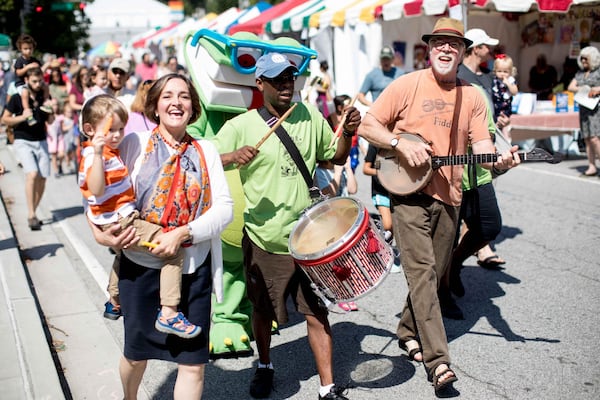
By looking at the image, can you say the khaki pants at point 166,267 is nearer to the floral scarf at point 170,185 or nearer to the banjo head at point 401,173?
the floral scarf at point 170,185

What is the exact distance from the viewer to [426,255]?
4242 millimetres

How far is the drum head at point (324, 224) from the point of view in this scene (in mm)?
3777

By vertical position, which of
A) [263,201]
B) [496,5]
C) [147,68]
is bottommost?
[147,68]

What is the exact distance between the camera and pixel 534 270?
250 inches

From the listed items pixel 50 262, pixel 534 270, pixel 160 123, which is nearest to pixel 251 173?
pixel 160 123

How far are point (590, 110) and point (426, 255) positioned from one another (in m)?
7.07

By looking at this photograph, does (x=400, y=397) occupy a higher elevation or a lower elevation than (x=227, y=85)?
lower

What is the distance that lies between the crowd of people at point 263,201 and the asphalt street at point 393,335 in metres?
0.19

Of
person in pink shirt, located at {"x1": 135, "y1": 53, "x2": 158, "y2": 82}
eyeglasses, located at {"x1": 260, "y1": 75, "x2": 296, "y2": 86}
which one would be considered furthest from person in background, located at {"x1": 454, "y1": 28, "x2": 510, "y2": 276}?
person in pink shirt, located at {"x1": 135, "y1": 53, "x2": 158, "y2": 82}

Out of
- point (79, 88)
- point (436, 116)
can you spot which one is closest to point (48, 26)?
point (79, 88)

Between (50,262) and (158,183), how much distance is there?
438 centimetres

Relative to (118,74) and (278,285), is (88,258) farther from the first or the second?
(278,285)

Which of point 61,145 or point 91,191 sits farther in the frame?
point 61,145

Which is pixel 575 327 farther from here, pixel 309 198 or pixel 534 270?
pixel 309 198
